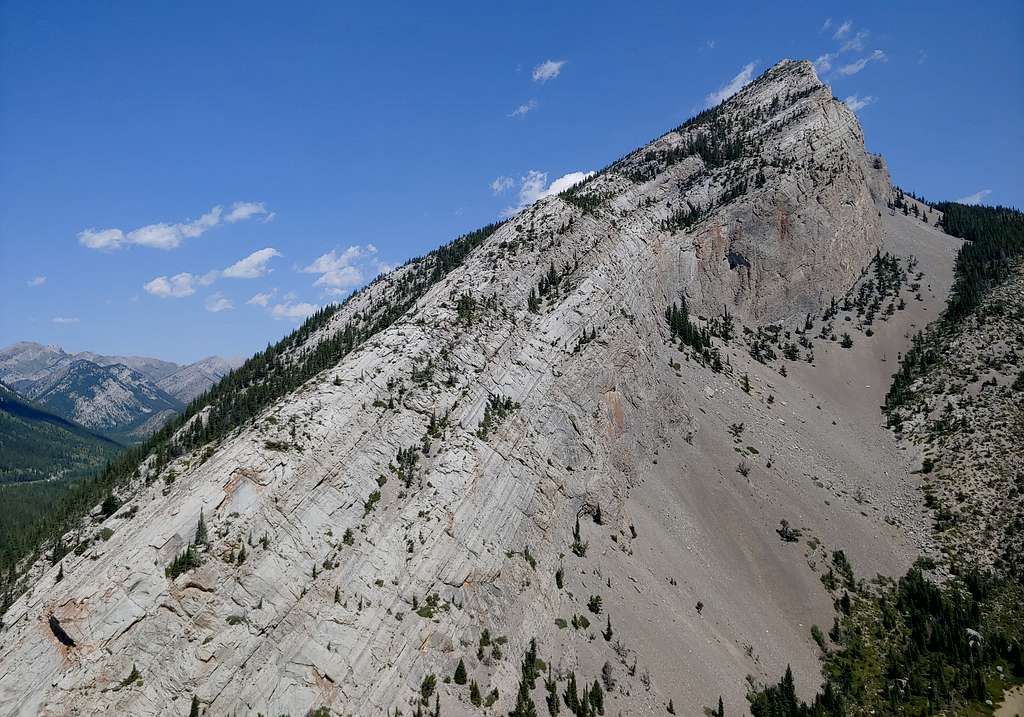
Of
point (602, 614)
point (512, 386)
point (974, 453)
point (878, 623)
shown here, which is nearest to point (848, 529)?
point (878, 623)

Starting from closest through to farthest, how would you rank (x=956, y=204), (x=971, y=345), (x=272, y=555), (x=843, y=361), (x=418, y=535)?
(x=272, y=555) < (x=418, y=535) < (x=971, y=345) < (x=843, y=361) < (x=956, y=204)

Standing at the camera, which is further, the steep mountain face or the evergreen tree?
the evergreen tree

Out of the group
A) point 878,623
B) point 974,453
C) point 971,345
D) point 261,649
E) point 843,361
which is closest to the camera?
point 261,649

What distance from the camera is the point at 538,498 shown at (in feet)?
158

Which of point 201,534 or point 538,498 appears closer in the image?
point 201,534

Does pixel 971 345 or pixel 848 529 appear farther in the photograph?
pixel 971 345

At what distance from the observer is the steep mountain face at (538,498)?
31797mm

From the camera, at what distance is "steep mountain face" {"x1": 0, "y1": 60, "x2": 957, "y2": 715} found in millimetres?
31797

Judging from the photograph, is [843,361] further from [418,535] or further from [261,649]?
[261,649]

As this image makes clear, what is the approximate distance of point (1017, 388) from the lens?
65.4m

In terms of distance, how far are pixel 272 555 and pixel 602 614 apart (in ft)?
77.1

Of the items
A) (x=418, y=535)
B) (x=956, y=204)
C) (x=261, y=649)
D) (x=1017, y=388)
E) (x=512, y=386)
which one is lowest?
(x=261, y=649)

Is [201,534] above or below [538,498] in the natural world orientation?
below

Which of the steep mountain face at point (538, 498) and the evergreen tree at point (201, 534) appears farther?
the evergreen tree at point (201, 534)
